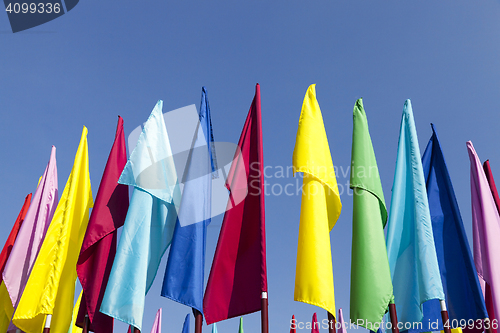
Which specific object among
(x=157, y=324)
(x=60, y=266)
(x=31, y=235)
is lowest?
(x=60, y=266)

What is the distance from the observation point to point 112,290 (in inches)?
286

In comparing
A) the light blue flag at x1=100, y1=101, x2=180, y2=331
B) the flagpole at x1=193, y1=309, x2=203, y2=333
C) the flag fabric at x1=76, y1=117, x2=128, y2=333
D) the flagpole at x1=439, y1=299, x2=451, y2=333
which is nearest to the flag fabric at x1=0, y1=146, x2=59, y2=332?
the flag fabric at x1=76, y1=117, x2=128, y2=333

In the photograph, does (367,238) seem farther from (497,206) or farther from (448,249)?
(497,206)

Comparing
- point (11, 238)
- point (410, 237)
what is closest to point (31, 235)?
point (11, 238)

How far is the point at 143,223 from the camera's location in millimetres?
8055

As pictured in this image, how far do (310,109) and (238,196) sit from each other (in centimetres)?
251

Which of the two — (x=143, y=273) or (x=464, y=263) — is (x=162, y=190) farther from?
(x=464, y=263)

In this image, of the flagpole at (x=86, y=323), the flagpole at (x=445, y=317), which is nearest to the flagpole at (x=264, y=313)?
the flagpole at (x=445, y=317)

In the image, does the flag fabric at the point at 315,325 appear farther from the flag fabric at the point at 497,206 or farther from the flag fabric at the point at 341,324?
the flag fabric at the point at 497,206

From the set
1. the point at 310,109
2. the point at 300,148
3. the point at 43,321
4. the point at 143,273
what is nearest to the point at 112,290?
the point at 143,273

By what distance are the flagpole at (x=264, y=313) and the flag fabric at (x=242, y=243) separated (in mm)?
117

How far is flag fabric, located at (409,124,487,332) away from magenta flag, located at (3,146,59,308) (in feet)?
26.8

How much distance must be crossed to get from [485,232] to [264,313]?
521 cm

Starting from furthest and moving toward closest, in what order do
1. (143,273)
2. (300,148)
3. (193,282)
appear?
(300,148), (143,273), (193,282)
